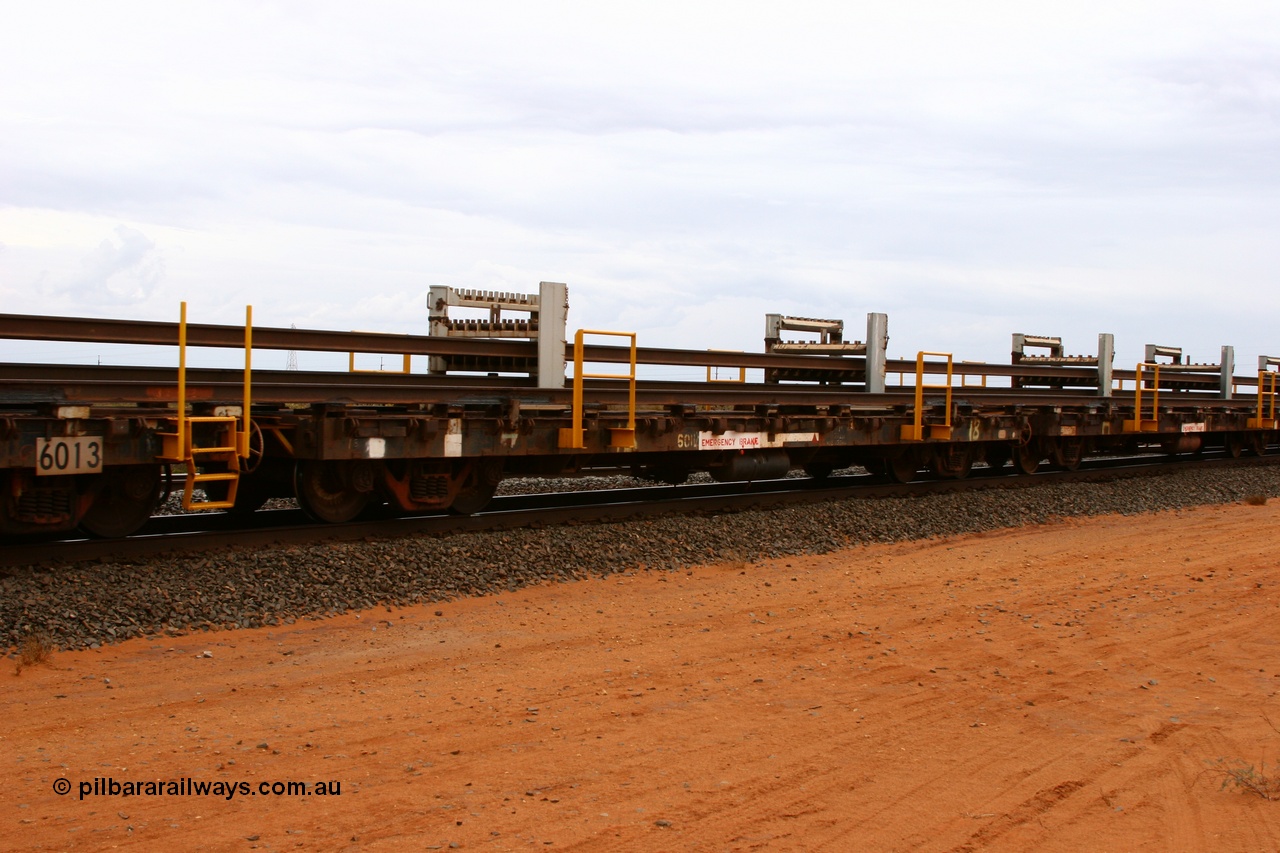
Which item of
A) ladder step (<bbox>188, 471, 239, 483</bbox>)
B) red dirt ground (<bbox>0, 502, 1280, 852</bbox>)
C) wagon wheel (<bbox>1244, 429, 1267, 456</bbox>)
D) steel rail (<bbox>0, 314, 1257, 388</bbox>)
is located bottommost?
red dirt ground (<bbox>0, 502, 1280, 852</bbox>)

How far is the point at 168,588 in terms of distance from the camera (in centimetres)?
779

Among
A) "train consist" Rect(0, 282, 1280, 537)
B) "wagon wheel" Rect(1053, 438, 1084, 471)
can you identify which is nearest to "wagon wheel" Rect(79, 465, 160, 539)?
"train consist" Rect(0, 282, 1280, 537)

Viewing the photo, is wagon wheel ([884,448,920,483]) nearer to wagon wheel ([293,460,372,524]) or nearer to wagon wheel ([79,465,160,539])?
wagon wheel ([293,460,372,524])

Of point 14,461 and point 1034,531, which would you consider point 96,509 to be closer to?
point 14,461

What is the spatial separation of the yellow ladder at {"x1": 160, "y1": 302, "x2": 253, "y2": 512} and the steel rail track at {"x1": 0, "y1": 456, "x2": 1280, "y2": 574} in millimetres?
738

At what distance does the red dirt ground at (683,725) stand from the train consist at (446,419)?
1.83 metres

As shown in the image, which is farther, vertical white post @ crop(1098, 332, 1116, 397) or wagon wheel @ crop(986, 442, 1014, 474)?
vertical white post @ crop(1098, 332, 1116, 397)

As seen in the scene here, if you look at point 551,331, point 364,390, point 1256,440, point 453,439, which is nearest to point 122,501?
point 364,390

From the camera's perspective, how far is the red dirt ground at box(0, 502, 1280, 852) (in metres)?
4.35

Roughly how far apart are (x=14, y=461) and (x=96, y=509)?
4.28ft

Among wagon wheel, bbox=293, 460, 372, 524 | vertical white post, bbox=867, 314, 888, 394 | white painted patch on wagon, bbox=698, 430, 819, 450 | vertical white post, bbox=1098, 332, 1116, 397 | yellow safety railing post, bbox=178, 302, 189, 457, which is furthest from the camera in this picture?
vertical white post, bbox=1098, 332, 1116, 397

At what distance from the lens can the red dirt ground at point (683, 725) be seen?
4348 millimetres

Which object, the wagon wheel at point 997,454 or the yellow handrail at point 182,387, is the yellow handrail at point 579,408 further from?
the wagon wheel at point 997,454

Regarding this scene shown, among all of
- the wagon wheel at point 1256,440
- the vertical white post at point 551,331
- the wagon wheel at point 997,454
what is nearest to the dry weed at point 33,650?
the vertical white post at point 551,331
